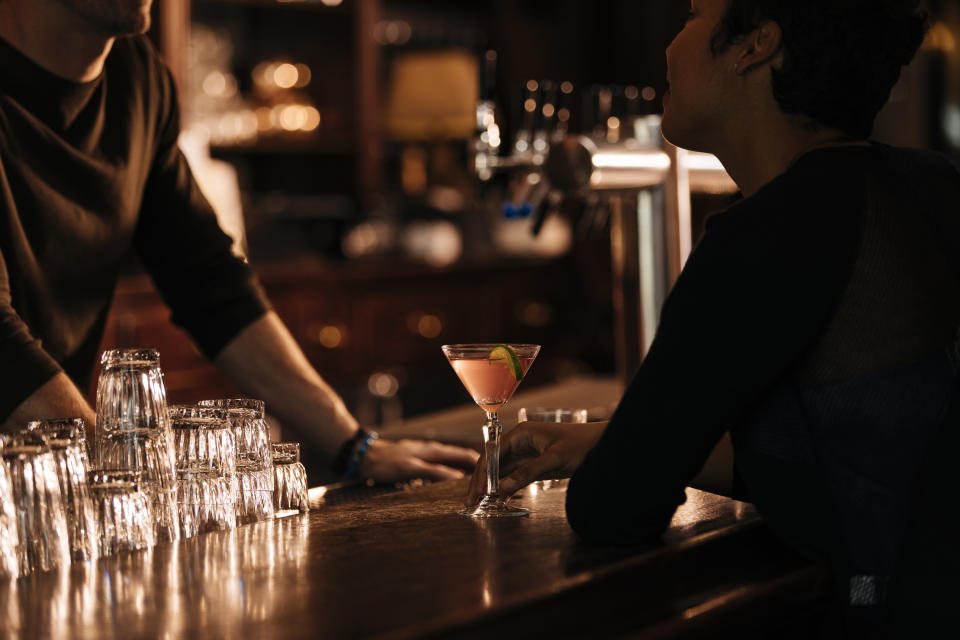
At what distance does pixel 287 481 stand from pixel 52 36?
36.5 inches

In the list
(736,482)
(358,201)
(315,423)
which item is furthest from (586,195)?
(358,201)

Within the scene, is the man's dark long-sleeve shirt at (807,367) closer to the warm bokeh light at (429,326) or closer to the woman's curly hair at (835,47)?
the woman's curly hair at (835,47)

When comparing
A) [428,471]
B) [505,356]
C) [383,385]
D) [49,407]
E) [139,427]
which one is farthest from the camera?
[383,385]

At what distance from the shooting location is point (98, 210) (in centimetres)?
207

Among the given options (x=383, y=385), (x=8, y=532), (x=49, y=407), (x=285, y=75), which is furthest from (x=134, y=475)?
(x=285, y=75)

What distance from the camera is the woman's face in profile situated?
4.58 feet

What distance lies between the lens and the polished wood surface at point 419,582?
1018 millimetres

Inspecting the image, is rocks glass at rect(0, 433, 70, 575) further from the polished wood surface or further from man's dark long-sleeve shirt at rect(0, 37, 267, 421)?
man's dark long-sleeve shirt at rect(0, 37, 267, 421)

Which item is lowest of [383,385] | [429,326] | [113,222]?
[383,385]

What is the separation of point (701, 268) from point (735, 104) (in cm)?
28

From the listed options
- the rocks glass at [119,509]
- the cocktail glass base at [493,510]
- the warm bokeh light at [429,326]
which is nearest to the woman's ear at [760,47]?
the cocktail glass base at [493,510]

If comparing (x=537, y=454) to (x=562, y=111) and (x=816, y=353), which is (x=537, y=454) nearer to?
(x=816, y=353)

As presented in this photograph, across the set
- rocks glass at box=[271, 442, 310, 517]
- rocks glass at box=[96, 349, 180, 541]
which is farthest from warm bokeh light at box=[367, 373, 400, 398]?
rocks glass at box=[96, 349, 180, 541]

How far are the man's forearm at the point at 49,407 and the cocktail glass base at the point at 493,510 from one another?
510mm
